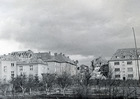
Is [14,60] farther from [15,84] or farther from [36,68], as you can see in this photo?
[15,84]

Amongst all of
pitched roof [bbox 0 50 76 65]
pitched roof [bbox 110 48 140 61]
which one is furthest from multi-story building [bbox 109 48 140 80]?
pitched roof [bbox 0 50 76 65]

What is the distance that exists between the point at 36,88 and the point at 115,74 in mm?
39908

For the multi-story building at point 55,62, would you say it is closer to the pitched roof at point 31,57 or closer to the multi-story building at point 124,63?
the pitched roof at point 31,57

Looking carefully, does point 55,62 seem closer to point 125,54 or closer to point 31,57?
point 31,57

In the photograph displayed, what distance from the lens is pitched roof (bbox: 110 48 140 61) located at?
4031 inches

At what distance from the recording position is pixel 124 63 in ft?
339

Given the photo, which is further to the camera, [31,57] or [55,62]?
[55,62]

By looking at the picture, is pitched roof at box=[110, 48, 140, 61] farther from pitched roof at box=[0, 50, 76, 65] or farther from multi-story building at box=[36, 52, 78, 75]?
pitched roof at box=[0, 50, 76, 65]

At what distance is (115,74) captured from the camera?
102 m

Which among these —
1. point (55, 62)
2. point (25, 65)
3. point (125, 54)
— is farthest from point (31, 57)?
point (125, 54)

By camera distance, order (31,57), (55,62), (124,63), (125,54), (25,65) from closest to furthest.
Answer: (25,65) < (31,57) < (124,63) < (125,54) < (55,62)

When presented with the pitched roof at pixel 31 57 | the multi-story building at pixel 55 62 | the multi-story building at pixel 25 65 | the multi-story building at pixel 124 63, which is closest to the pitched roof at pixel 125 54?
the multi-story building at pixel 124 63

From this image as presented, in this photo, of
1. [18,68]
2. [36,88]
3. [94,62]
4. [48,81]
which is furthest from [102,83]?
[94,62]

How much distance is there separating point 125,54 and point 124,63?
12.2 ft
